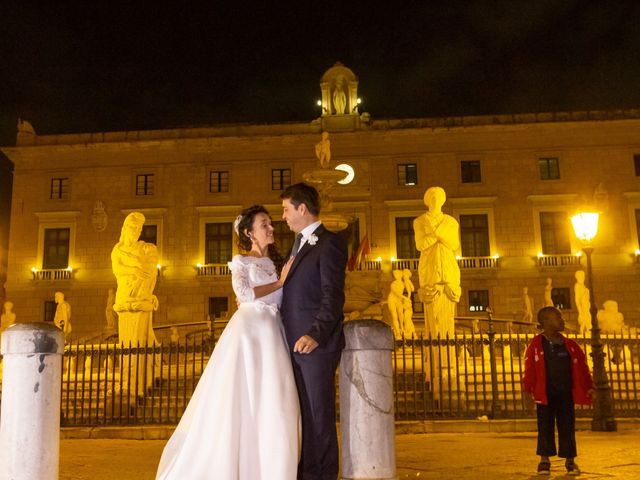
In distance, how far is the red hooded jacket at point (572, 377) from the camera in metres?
6.53

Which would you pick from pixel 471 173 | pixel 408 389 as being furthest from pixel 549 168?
pixel 408 389

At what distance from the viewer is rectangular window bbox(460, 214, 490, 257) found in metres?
35.9

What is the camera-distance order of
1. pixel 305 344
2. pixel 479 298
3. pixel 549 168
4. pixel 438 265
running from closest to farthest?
pixel 305 344
pixel 438 265
pixel 479 298
pixel 549 168

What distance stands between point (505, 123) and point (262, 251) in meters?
33.8

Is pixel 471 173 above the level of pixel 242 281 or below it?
above

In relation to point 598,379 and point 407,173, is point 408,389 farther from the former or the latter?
point 407,173

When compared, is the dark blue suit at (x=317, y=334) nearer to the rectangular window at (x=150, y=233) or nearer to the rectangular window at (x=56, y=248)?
the rectangular window at (x=150, y=233)

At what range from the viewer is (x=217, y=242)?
36.9m

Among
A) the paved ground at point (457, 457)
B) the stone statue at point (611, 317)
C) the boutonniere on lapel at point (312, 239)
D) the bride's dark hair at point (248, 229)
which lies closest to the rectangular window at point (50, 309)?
the paved ground at point (457, 457)

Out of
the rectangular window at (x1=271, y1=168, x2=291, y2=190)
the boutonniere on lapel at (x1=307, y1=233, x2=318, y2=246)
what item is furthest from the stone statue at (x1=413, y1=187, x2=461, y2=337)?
the rectangular window at (x1=271, y1=168, x2=291, y2=190)

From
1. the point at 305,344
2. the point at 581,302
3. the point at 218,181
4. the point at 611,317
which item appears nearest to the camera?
the point at 305,344

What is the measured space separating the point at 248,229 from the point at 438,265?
782cm

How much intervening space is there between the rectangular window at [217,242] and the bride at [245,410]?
3237 centimetres

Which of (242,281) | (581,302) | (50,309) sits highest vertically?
(50,309)
